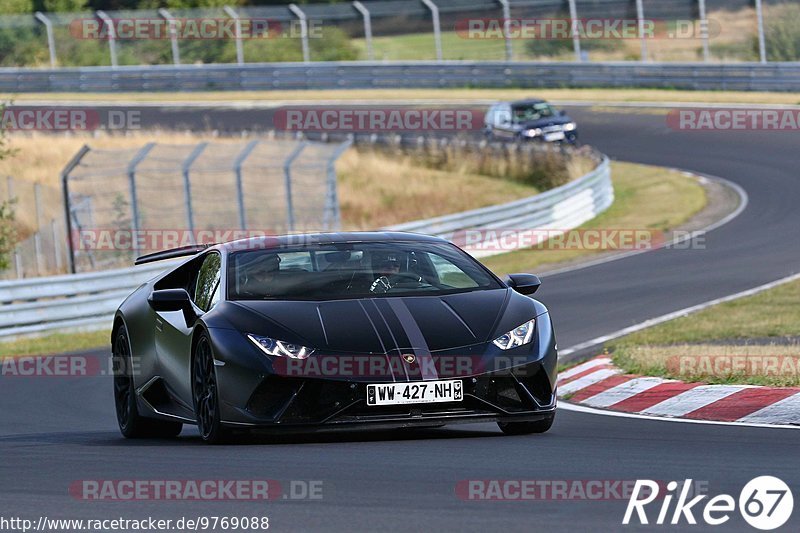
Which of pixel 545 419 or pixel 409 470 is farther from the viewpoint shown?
pixel 545 419

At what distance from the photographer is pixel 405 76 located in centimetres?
4688

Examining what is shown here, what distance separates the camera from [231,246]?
870cm

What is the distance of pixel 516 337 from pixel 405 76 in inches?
1566

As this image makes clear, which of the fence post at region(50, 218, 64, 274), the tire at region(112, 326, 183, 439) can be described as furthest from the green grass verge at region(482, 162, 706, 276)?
the tire at region(112, 326, 183, 439)

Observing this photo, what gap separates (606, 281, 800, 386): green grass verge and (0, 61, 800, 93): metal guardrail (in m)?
22.7

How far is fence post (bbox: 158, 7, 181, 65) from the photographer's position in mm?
46656

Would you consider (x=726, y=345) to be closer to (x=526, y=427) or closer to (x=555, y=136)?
(x=526, y=427)

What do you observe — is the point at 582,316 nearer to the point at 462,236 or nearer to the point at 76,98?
the point at 462,236

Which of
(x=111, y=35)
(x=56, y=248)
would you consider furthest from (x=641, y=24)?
(x=56, y=248)

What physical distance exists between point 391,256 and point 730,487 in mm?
3270

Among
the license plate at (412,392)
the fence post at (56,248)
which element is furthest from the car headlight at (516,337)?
the fence post at (56,248)

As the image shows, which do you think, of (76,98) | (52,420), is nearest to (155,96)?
(76,98)

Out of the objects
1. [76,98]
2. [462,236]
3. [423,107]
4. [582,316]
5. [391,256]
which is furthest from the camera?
[76,98]

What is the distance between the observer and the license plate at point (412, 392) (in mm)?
7250
